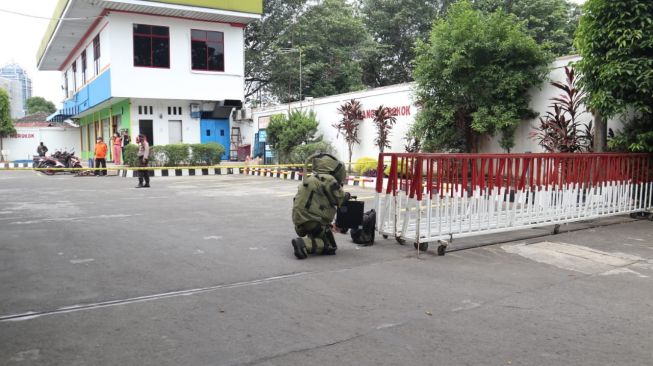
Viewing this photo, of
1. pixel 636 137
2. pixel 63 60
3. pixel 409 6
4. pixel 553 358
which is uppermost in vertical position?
pixel 409 6

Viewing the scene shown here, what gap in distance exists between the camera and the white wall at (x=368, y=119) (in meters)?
17.5

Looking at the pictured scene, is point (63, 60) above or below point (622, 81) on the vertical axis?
above

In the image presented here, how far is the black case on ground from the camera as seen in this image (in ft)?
23.1

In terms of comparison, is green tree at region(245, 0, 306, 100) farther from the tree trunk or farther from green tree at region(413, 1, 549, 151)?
the tree trunk

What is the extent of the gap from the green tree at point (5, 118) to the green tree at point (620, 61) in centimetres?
3654

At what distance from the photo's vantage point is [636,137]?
9.82 metres

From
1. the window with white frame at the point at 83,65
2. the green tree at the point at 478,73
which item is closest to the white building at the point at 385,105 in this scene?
the green tree at the point at 478,73

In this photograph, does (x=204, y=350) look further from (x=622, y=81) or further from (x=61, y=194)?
(x=61, y=194)

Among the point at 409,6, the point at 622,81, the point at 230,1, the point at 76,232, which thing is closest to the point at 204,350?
the point at 76,232

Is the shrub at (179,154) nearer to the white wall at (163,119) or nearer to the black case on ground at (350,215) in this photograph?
the white wall at (163,119)

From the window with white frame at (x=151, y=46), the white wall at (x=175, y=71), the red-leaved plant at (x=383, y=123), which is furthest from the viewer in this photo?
the window with white frame at (x=151, y=46)

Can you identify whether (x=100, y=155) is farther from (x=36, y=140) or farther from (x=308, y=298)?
(x=36, y=140)

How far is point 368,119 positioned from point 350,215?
41.2 feet

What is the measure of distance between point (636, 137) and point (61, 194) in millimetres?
13113
